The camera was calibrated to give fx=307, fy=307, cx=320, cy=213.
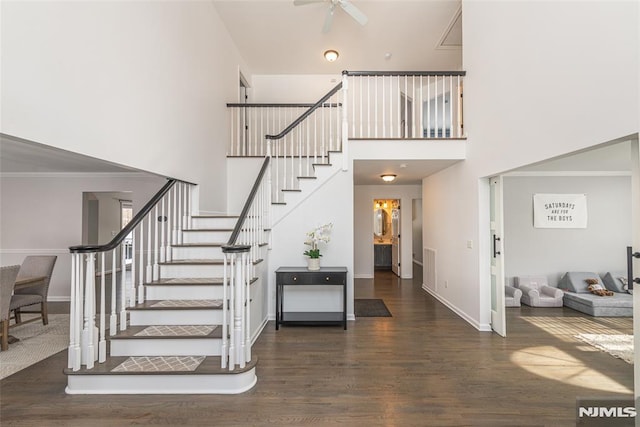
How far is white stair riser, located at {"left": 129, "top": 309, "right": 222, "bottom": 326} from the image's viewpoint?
10.2 ft

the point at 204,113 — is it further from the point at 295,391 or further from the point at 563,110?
the point at 563,110

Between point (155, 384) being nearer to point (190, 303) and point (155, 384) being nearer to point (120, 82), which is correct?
point (190, 303)

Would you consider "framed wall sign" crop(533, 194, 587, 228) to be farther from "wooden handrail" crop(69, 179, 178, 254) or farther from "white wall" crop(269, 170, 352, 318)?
"wooden handrail" crop(69, 179, 178, 254)

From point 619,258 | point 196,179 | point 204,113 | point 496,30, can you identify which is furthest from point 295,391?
point 619,258

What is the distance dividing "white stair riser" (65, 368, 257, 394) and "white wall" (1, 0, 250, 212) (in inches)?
72.9

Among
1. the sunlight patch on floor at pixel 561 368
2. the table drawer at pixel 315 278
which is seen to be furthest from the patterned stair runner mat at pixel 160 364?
the sunlight patch on floor at pixel 561 368

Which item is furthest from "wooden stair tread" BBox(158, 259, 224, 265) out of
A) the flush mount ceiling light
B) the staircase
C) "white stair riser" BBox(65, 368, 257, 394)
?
the flush mount ceiling light

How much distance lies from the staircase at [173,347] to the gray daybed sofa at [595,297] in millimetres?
5047

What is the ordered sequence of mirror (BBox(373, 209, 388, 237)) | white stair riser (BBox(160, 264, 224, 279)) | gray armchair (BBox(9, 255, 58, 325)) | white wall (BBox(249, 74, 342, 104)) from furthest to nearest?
mirror (BBox(373, 209, 388, 237)) → white wall (BBox(249, 74, 342, 104)) → gray armchair (BBox(9, 255, 58, 325)) → white stair riser (BBox(160, 264, 224, 279))

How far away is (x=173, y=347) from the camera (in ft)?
9.34

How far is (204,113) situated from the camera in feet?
14.7

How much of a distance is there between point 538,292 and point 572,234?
1.33m

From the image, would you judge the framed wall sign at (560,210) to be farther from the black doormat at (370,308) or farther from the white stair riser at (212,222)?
the white stair riser at (212,222)

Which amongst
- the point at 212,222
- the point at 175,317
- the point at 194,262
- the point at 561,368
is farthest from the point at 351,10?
the point at 561,368
